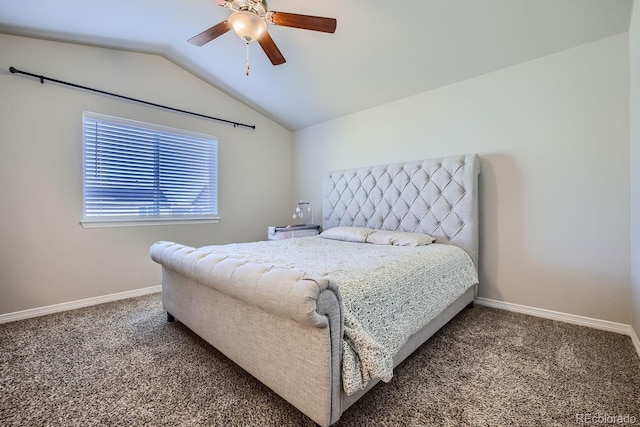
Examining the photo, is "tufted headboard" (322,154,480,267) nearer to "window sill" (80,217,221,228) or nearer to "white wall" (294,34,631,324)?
"white wall" (294,34,631,324)

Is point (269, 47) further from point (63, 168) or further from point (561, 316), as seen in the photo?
point (561, 316)

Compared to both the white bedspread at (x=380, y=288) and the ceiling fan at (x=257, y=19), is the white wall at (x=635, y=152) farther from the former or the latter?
the ceiling fan at (x=257, y=19)

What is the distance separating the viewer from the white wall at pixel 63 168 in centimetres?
248

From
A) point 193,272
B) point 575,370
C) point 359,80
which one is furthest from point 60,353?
point 359,80

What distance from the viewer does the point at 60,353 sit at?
190cm

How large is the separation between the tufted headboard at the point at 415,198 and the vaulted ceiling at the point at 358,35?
3.00 feet

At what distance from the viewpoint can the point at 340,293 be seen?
1.20 m

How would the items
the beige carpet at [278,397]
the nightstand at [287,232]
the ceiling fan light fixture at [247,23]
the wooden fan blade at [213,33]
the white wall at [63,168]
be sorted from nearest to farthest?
the beige carpet at [278,397] → the ceiling fan light fixture at [247,23] → the wooden fan blade at [213,33] → the white wall at [63,168] → the nightstand at [287,232]

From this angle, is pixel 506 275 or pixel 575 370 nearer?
pixel 575 370

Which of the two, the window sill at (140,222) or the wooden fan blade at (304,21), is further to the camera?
the window sill at (140,222)

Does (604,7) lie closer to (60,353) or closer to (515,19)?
(515,19)

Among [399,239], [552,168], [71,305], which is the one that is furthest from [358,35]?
[71,305]

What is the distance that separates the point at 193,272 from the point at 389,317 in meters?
1.23

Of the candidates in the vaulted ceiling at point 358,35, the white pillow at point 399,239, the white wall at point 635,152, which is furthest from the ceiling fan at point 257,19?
the white wall at point 635,152
